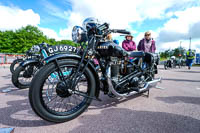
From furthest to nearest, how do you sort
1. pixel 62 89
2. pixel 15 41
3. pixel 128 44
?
pixel 15 41 → pixel 128 44 → pixel 62 89

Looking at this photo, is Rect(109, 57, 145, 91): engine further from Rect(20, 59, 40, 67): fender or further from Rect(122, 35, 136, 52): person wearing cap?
Rect(20, 59, 40, 67): fender

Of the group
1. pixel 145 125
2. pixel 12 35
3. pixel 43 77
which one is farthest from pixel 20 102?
pixel 12 35

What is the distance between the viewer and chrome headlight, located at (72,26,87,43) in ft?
5.61

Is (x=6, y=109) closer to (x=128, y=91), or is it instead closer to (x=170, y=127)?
(x=128, y=91)

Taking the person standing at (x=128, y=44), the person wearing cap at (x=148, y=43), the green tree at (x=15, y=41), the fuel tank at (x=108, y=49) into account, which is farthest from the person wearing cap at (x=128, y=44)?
the green tree at (x=15, y=41)

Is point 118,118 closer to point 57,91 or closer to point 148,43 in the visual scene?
point 57,91

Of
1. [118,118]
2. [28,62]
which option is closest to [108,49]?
[118,118]

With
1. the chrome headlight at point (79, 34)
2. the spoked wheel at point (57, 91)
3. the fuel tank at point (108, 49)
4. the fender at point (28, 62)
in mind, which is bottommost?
the spoked wheel at point (57, 91)

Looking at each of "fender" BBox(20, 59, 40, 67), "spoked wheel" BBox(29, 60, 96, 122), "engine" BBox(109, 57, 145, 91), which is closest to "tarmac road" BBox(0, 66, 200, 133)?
"spoked wheel" BBox(29, 60, 96, 122)

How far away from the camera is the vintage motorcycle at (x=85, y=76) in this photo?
1.39 metres

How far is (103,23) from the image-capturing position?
178 cm

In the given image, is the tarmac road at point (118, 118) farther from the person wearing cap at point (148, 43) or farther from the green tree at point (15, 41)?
the green tree at point (15, 41)

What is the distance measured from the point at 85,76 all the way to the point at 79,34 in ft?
2.02

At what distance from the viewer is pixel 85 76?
1701mm
